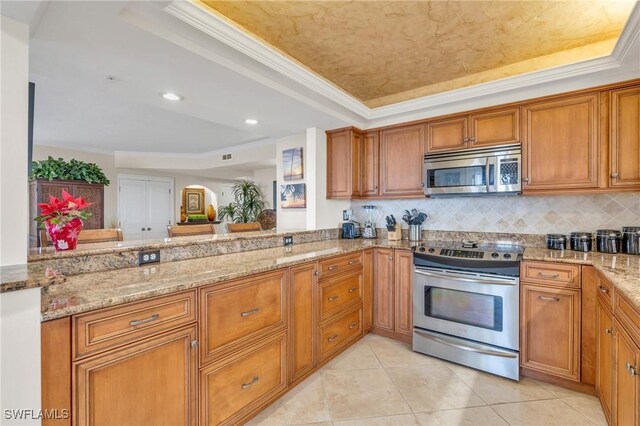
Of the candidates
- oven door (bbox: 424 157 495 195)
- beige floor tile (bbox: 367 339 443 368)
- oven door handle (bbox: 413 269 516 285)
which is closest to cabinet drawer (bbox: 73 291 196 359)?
beige floor tile (bbox: 367 339 443 368)

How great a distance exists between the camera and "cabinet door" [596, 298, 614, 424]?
167 cm

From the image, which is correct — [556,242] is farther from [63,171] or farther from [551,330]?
[63,171]

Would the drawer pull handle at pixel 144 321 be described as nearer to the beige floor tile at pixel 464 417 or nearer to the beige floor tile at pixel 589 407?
the beige floor tile at pixel 464 417

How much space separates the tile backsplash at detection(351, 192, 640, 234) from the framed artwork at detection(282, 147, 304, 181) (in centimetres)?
120

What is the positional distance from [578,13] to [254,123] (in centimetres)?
272

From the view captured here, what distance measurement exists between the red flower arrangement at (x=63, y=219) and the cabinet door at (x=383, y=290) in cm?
234

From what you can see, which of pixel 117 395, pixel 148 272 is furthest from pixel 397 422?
pixel 148 272

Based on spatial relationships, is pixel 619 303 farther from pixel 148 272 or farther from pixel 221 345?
pixel 148 272

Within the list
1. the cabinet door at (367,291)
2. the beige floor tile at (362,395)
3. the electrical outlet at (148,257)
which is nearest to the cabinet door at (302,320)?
the beige floor tile at (362,395)

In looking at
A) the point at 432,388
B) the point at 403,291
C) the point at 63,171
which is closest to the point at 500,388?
the point at 432,388

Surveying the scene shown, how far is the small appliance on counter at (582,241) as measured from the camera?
2.38 metres

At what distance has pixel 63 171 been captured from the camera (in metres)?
4.16

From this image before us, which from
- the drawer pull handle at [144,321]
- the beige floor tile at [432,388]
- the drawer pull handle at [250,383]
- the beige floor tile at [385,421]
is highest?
the drawer pull handle at [144,321]

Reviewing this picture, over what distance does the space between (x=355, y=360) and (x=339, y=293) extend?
1.87 feet
